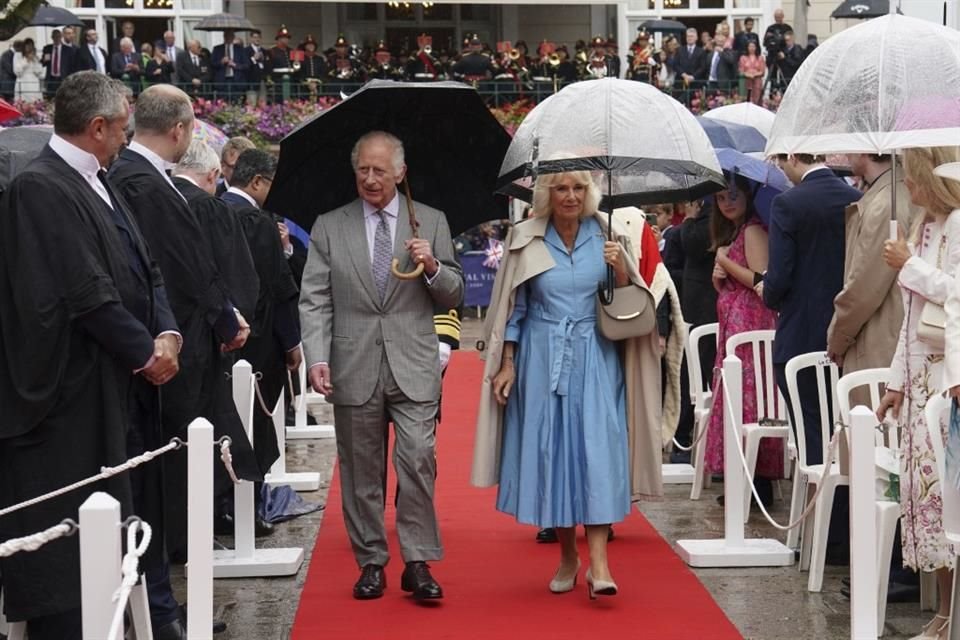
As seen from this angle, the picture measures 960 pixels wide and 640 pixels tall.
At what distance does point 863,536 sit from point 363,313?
2.51 meters

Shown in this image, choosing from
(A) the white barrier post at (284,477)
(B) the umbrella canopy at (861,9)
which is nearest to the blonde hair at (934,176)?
(A) the white barrier post at (284,477)

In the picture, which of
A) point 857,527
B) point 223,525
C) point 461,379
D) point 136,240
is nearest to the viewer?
point 857,527

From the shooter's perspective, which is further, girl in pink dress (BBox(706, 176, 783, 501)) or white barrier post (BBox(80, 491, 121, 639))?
girl in pink dress (BBox(706, 176, 783, 501))

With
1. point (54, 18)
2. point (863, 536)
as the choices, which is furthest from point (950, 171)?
point (54, 18)

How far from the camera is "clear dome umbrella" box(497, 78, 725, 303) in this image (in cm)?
685

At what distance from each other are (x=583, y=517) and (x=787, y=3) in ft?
104

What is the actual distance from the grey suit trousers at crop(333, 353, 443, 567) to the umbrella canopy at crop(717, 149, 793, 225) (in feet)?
8.46

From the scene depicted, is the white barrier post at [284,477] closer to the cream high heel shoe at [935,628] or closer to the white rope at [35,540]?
the cream high heel shoe at [935,628]

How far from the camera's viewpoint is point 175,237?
6422 mm

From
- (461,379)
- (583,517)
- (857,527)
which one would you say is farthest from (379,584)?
(461,379)

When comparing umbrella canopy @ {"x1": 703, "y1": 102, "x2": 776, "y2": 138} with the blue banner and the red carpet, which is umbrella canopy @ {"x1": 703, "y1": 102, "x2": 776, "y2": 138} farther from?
the blue banner

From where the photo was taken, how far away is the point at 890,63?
6266 millimetres

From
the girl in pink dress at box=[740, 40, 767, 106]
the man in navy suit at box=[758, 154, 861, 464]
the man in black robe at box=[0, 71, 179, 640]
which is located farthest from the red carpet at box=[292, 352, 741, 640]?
the girl in pink dress at box=[740, 40, 767, 106]

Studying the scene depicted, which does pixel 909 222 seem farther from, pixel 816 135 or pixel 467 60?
pixel 467 60
